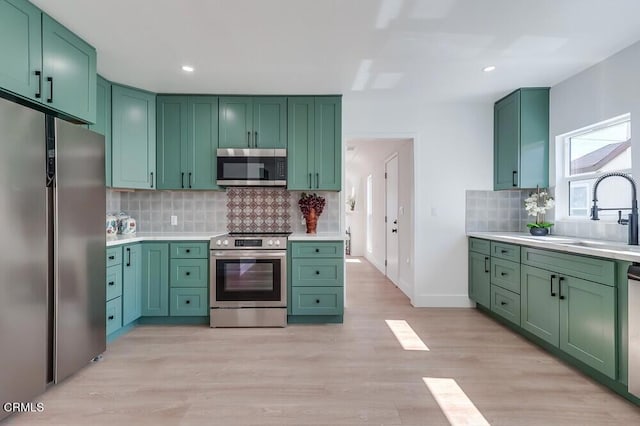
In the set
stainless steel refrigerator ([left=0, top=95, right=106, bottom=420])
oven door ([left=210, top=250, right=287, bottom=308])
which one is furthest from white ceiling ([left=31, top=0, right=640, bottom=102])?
oven door ([left=210, top=250, right=287, bottom=308])

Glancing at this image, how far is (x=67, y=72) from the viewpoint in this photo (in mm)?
Answer: 2262

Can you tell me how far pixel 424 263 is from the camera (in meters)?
3.80

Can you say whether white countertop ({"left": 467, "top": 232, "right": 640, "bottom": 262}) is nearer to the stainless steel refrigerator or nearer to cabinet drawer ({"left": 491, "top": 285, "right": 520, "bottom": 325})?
cabinet drawer ({"left": 491, "top": 285, "right": 520, "bottom": 325})

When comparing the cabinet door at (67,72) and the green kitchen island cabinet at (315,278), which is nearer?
the cabinet door at (67,72)

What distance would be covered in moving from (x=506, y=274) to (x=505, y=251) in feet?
0.71

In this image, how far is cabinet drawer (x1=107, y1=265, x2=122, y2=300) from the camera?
2727 mm

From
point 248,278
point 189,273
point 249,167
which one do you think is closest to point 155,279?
point 189,273

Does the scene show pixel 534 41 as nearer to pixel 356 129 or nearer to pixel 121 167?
pixel 356 129

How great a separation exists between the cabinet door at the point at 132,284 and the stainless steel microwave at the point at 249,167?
1058 millimetres

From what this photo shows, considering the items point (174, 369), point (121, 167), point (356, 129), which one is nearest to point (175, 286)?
point (174, 369)

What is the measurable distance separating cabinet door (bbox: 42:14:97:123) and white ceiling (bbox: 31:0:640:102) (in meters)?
0.09

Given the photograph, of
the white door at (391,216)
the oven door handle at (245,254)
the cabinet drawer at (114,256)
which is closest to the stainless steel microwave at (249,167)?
the oven door handle at (245,254)

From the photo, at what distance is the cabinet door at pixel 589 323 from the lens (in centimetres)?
198

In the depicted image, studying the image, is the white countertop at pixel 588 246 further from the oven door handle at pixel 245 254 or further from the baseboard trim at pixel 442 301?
the oven door handle at pixel 245 254
